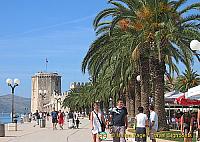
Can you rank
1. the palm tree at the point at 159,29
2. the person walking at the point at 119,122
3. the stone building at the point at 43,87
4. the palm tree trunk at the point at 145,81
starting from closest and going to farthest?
1. the person walking at the point at 119,122
2. the palm tree at the point at 159,29
3. the palm tree trunk at the point at 145,81
4. the stone building at the point at 43,87

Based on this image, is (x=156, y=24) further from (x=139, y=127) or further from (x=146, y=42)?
(x=139, y=127)

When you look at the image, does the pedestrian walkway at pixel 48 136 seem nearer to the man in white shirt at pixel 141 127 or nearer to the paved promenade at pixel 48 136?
the paved promenade at pixel 48 136

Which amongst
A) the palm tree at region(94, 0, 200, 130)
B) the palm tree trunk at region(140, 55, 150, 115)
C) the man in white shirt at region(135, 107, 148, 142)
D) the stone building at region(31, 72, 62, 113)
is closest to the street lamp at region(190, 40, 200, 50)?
the man in white shirt at region(135, 107, 148, 142)

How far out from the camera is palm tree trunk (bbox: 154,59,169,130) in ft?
75.9

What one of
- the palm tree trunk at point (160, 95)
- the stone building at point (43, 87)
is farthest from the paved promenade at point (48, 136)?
the stone building at point (43, 87)

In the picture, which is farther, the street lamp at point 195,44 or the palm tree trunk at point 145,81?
the palm tree trunk at point 145,81

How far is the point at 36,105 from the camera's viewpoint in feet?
598

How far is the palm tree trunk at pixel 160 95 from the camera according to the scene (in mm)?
23141

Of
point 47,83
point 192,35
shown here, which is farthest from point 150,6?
point 47,83

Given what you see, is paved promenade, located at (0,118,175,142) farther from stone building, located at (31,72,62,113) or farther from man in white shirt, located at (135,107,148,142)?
stone building, located at (31,72,62,113)

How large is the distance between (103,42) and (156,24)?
5.38 meters

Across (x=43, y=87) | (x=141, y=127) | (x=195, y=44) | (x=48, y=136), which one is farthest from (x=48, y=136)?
(x=43, y=87)

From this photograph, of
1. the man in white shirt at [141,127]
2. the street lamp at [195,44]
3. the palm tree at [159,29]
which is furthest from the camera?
the palm tree at [159,29]

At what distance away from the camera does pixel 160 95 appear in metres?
23.2
